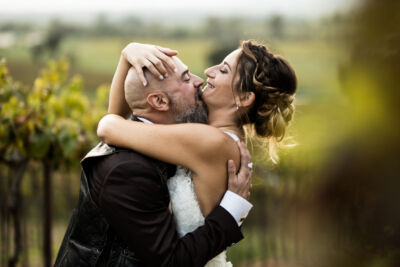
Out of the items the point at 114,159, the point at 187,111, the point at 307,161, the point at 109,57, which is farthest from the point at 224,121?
the point at 109,57

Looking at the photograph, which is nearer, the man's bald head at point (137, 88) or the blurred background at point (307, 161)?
the man's bald head at point (137, 88)

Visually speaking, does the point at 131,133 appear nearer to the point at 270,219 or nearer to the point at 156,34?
the point at 270,219

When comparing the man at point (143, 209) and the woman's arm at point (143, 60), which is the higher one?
the woman's arm at point (143, 60)

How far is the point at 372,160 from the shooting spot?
4.31 m

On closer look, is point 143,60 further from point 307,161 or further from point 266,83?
point 307,161

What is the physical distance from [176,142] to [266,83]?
56cm

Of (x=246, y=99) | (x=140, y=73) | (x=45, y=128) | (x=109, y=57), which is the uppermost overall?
(x=140, y=73)

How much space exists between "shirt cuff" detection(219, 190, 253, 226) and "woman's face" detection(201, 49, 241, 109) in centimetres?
46

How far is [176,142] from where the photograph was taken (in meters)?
1.84

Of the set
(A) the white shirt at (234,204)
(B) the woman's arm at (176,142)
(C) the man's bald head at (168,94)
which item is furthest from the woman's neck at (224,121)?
(A) the white shirt at (234,204)

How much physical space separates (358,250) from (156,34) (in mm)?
10819

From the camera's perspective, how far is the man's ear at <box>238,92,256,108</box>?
7.05ft

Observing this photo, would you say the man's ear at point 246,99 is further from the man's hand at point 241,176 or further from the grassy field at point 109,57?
the grassy field at point 109,57

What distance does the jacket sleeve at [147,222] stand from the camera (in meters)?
1.75
